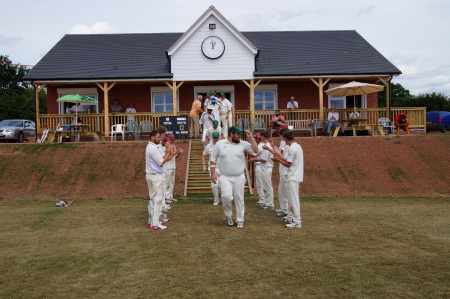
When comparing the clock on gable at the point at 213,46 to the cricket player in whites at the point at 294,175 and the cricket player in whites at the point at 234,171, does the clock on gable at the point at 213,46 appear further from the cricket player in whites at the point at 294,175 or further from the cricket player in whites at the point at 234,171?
the cricket player in whites at the point at 294,175

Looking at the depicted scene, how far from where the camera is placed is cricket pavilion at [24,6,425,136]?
65.7 ft

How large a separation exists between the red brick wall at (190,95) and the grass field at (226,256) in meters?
13.2

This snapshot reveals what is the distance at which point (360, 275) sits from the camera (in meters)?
5.01

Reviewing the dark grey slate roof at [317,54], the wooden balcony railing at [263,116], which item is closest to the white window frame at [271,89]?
the dark grey slate roof at [317,54]

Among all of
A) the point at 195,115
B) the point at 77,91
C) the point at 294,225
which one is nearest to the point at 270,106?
the point at 195,115

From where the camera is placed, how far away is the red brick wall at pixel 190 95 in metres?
22.1

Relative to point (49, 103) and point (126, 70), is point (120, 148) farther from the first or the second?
point (49, 103)

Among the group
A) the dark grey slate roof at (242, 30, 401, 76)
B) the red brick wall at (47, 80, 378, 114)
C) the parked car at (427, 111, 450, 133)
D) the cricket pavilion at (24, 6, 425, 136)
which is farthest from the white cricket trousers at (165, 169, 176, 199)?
the parked car at (427, 111, 450, 133)

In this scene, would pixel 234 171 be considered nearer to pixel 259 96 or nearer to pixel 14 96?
pixel 259 96

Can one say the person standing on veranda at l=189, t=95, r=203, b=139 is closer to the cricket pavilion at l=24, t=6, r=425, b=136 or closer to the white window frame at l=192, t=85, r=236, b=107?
the cricket pavilion at l=24, t=6, r=425, b=136

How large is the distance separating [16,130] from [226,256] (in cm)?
2052

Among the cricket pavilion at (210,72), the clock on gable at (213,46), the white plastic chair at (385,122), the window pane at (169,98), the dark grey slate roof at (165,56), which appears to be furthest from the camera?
the window pane at (169,98)

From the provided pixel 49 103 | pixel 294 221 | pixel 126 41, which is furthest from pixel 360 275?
pixel 126 41

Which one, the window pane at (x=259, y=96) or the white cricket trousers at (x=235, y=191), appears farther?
the window pane at (x=259, y=96)
